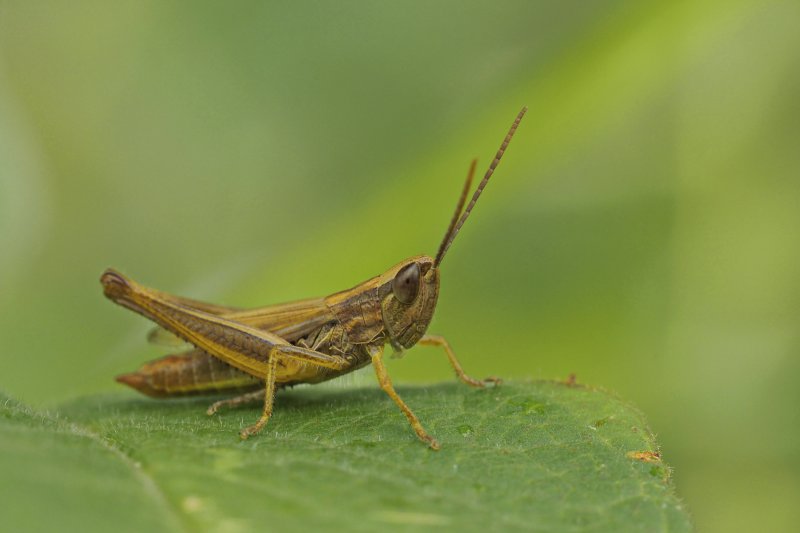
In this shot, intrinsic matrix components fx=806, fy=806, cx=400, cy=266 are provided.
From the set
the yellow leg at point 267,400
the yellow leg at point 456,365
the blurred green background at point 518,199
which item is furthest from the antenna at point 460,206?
the blurred green background at point 518,199

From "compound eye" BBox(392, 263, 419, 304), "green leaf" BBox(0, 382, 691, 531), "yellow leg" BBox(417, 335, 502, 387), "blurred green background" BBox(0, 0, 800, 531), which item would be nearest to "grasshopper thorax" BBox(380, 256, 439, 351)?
"compound eye" BBox(392, 263, 419, 304)

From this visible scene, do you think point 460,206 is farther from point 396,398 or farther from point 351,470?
point 351,470

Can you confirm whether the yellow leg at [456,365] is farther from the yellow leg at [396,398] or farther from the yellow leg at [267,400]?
the yellow leg at [267,400]

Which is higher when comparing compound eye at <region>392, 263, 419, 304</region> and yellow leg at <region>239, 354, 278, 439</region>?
compound eye at <region>392, 263, 419, 304</region>

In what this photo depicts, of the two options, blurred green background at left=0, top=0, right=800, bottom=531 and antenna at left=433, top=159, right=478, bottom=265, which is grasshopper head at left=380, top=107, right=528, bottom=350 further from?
blurred green background at left=0, top=0, right=800, bottom=531

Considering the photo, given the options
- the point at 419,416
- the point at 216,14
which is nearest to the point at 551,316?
the point at 419,416

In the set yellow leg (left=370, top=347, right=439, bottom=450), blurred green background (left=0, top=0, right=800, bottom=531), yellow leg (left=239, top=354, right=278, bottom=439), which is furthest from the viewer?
blurred green background (left=0, top=0, right=800, bottom=531)

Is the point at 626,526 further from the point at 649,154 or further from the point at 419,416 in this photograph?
the point at 649,154
